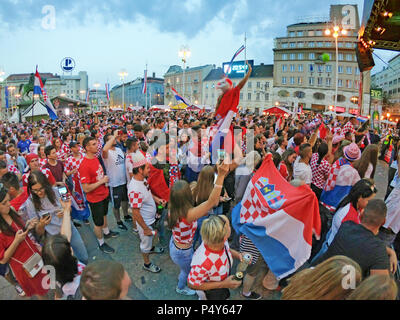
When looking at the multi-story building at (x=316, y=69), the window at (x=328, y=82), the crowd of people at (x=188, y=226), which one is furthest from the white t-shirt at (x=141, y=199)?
the window at (x=328, y=82)

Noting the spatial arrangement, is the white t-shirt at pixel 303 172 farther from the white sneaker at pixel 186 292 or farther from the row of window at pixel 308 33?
the row of window at pixel 308 33

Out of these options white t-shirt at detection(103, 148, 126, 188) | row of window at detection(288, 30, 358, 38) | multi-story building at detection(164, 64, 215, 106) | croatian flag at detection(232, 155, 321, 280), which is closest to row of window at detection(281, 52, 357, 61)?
row of window at detection(288, 30, 358, 38)

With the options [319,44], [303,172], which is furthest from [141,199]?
[319,44]

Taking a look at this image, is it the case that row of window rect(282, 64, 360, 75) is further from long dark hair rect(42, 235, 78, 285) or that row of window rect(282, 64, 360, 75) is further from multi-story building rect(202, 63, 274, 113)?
long dark hair rect(42, 235, 78, 285)

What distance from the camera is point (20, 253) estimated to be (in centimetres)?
261

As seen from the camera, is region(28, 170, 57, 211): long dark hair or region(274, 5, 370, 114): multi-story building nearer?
region(28, 170, 57, 211): long dark hair

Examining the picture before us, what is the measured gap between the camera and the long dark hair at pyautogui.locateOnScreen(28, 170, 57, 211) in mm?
3150

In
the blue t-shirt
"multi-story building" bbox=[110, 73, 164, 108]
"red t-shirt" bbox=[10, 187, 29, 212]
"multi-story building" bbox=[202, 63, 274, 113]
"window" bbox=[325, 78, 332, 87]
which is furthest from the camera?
"multi-story building" bbox=[110, 73, 164, 108]

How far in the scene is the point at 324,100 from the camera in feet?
158

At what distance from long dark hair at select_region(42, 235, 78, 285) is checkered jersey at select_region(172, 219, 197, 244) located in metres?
1.21

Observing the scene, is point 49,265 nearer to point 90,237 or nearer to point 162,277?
point 162,277

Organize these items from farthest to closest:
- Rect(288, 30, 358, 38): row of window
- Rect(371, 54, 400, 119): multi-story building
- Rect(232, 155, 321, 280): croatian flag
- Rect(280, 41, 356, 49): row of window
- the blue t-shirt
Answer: Rect(371, 54, 400, 119): multi-story building
Rect(288, 30, 358, 38): row of window
Rect(280, 41, 356, 49): row of window
the blue t-shirt
Rect(232, 155, 321, 280): croatian flag
